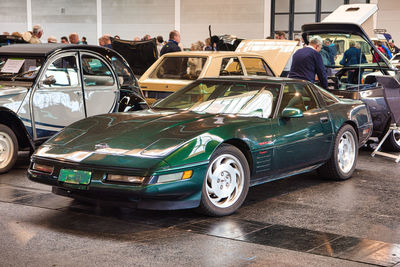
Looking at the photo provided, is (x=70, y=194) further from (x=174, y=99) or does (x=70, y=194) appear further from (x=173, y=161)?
(x=174, y=99)

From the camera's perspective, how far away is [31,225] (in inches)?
205

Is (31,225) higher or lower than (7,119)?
lower

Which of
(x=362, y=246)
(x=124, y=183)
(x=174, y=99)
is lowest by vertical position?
(x=362, y=246)

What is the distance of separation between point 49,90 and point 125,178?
3283 mm

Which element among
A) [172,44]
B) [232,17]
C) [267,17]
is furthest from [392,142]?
[232,17]

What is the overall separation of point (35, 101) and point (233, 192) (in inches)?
129

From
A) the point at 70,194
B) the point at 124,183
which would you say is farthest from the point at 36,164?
the point at 124,183

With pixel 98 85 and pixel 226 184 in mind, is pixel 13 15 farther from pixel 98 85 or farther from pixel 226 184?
pixel 226 184

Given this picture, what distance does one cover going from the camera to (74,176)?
17.1 ft

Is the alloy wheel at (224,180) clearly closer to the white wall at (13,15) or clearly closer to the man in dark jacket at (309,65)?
the man in dark jacket at (309,65)

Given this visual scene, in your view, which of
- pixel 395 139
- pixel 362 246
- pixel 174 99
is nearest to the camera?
pixel 362 246

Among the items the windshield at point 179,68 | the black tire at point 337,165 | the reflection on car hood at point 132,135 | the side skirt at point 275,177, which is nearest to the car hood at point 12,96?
the reflection on car hood at point 132,135

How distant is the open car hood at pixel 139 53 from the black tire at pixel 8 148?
7.28m

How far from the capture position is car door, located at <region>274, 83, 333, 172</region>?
245 inches
